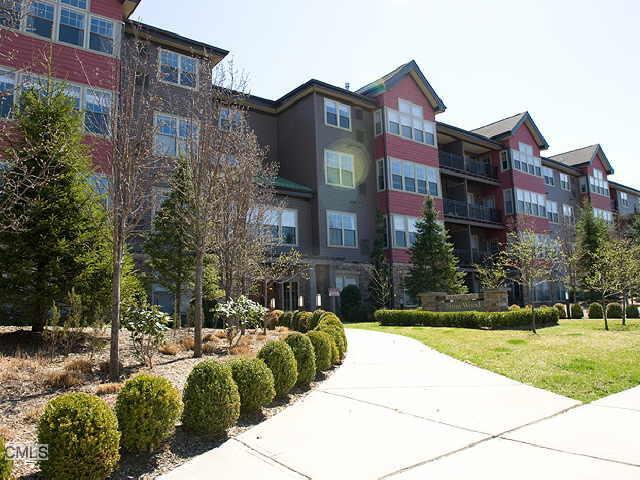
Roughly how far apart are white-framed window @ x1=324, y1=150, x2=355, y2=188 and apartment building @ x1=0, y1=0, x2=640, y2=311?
6 cm

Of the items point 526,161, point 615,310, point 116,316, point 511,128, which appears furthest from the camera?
point 526,161

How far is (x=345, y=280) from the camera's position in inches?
1057

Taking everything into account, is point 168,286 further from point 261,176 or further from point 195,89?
point 195,89

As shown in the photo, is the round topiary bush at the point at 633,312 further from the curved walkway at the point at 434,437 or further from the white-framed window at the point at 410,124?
the curved walkway at the point at 434,437

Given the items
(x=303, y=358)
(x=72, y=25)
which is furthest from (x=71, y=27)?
(x=303, y=358)

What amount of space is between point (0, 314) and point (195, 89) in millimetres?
6096

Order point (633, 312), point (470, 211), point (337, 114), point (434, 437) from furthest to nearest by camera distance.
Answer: point (470, 211), point (337, 114), point (633, 312), point (434, 437)

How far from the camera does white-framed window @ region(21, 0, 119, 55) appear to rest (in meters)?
18.0

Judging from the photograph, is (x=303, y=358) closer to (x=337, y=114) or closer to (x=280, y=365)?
(x=280, y=365)

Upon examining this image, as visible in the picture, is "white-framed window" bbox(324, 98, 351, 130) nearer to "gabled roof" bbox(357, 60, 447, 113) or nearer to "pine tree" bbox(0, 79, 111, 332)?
"gabled roof" bbox(357, 60, 447, 113)

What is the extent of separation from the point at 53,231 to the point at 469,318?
13.8 meters

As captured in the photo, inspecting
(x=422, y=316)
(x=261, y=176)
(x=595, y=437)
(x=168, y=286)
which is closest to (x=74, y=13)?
(x=261, y=176)

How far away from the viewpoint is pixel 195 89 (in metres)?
9.99

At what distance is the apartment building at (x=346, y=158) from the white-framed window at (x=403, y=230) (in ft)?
0.21
